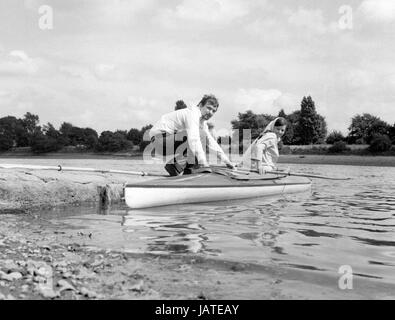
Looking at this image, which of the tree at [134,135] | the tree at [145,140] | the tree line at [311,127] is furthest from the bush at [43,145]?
the tree line at [311,127]

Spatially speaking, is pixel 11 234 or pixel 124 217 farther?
pixel 124 217

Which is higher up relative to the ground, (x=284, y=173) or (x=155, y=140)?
(x=155, y=140)

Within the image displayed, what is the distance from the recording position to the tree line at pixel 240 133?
67375 mm

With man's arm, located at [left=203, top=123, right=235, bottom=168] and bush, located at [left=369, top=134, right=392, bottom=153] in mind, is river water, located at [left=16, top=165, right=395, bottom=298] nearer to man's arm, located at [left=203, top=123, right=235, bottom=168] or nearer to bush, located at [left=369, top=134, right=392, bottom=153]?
man's arm, located at [left=203, top=123, right=235, bottom=168]

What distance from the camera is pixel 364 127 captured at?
249 feet

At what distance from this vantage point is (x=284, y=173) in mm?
13828

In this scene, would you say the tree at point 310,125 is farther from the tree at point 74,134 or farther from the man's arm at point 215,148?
the man's arm at point 215,148

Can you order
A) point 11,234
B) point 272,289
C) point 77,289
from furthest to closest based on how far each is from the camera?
point 11,234 → point 272,289 → point 77,289

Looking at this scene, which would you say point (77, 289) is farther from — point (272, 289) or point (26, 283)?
point (272, 289)

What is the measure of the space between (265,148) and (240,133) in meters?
74.3

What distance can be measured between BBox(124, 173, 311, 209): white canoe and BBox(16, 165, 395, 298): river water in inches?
8.8

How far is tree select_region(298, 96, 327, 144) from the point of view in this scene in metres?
84.6
